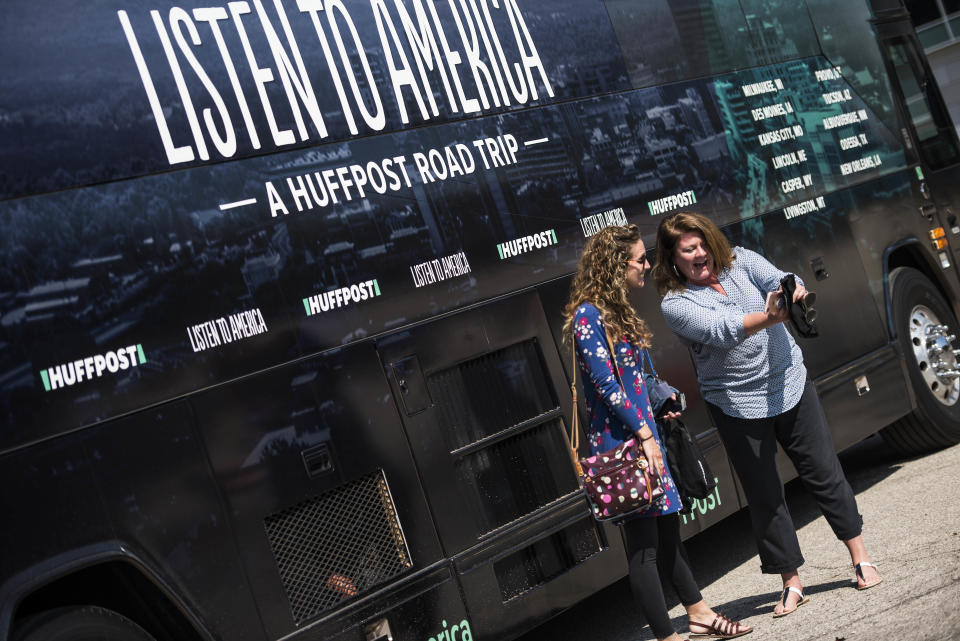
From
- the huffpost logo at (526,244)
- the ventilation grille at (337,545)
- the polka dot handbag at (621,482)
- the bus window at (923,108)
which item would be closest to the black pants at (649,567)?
the polka dot handbag at (621,482)

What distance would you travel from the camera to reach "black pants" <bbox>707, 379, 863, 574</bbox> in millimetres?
5195

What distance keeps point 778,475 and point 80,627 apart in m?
3.09

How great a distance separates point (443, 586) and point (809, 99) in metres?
4.58

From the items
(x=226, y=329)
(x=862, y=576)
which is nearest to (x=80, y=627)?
(x=226, y=329)

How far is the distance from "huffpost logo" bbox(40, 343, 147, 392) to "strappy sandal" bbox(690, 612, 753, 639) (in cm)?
274

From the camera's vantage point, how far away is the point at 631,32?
21.6ft

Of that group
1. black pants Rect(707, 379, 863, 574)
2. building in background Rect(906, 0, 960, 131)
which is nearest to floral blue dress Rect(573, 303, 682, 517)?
black pants Rect(707, 379, 863, 574)

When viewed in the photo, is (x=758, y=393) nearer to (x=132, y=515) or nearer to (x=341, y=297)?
(x=341, y=297)

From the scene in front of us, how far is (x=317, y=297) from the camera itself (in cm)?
472

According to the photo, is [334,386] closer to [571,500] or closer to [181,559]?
[181,559]

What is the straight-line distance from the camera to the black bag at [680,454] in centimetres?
493

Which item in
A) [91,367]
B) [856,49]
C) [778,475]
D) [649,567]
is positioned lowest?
[649,567]

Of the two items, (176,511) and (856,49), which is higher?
(856,49)

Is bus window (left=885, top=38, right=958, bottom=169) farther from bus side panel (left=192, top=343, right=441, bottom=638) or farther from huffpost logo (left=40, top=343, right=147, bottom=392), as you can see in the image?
huffpost logo (left=40, top=343, right=147, bottom=392)
